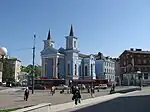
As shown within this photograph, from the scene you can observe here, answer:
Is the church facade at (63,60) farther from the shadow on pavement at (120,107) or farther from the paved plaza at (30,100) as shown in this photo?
the shadow on pavement at (120,107)

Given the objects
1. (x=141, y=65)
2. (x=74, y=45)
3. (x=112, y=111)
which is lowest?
(x=112, y=111)

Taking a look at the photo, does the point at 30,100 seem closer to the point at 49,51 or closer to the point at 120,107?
the point at 120,107

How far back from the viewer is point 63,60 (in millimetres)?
108438

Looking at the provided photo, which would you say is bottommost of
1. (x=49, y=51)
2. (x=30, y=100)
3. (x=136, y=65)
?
(x=30, y=100)

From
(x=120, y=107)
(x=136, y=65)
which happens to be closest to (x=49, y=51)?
(x=136, y=65)

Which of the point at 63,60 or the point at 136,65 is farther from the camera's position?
the point at 63,60

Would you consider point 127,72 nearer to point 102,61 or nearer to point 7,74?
point 102,61

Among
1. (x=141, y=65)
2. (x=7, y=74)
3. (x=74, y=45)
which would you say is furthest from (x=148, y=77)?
(x=7, y=74)

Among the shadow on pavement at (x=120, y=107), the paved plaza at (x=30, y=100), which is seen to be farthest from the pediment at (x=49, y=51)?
the shadow on pavement at (x=120, y=107)

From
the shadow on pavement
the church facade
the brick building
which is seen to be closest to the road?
the shadow on pavement

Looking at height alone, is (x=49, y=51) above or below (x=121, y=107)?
above

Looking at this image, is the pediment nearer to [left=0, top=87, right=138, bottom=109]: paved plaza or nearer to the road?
[left=0, top=87, right=138, bottom=109]: paved plaza

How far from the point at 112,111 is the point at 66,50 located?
89.0m

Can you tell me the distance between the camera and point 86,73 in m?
115
